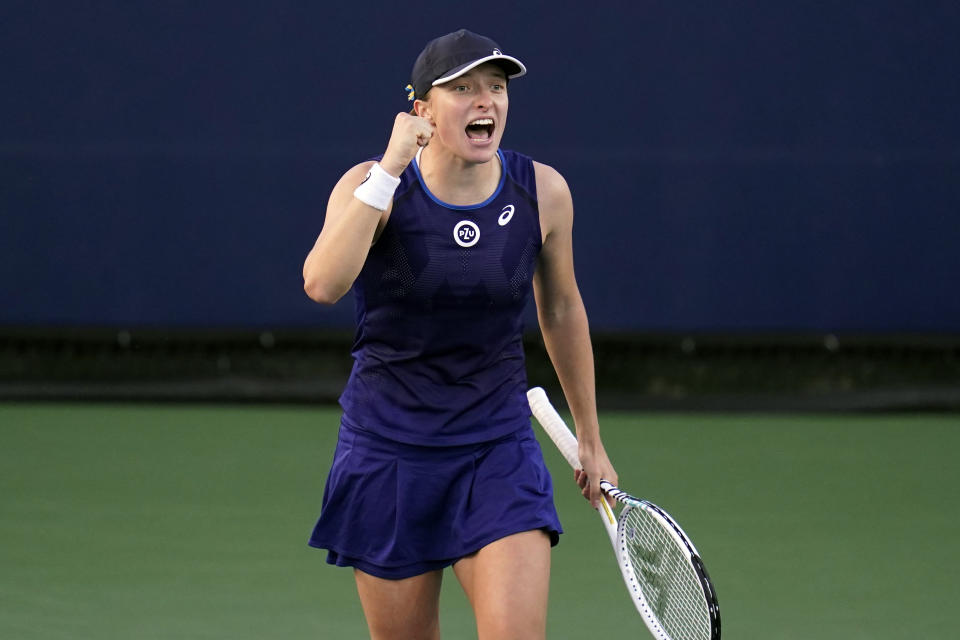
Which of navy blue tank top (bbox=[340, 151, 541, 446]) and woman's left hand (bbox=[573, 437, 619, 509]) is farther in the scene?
woman's left hand (bbox=[573, 437, 619, 509])

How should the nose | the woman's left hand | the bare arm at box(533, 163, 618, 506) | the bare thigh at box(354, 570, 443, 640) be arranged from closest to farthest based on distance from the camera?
1. the nose
2. the bare thigh at box(354, 570, 443, 640)
3. the bare arm at box(533, 163, 618, 506)
4. the woman's left hand

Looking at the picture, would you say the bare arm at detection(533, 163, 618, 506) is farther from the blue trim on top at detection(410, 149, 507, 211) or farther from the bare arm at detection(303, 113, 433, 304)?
the bare arm at detection(303, 113, 433, 304)

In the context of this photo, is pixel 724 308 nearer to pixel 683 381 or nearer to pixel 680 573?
pixel 683 381

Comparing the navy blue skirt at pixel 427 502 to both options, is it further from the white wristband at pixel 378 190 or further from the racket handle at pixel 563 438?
the white wristband at pixel 378 190

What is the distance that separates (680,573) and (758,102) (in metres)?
5.09

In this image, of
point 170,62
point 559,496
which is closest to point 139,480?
point 559,496

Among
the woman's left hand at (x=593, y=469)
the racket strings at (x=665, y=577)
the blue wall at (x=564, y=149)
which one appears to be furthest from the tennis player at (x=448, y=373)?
→ the blue wall at (x=564, y=149)

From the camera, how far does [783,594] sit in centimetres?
461

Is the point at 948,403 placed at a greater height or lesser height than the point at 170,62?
lesser

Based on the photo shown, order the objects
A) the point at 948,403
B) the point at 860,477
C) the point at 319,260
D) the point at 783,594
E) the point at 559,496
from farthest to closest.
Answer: the point at 948,403 → the point at 860,477 → the point at 559,496 → the point at 783,594 → the point at 319,260

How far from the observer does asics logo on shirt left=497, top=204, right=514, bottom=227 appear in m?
2.86

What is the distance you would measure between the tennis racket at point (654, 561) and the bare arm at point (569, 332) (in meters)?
0.04

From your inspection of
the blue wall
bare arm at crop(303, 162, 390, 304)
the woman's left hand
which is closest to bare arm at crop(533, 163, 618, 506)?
the woman's left hand

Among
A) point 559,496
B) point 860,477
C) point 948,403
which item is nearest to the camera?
point 559,496
